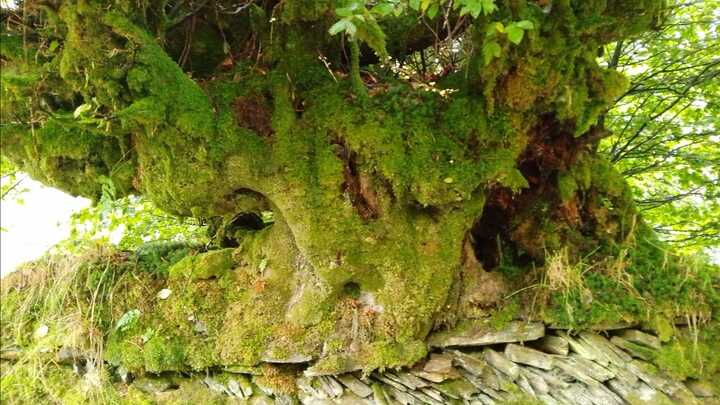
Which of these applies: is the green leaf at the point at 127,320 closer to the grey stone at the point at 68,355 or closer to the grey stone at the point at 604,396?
the grey stone at the point at 68,355

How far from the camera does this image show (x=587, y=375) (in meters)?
3.05

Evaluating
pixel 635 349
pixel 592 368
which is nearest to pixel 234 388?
pixel 592 368

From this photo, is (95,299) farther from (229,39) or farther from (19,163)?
(229,39)

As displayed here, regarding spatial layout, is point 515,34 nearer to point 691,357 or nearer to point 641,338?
point 641,338

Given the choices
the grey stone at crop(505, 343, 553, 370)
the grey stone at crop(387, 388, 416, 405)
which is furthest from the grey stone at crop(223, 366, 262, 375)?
the grey stone at crop(505, 343, 553, 370)

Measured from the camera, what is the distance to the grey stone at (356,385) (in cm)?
339

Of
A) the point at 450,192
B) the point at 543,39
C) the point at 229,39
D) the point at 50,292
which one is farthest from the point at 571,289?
the point at 50,292

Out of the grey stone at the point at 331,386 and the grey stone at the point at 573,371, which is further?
the grey stone at the point at 331,386

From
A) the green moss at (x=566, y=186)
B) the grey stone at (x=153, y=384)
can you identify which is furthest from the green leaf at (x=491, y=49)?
the grey stone at (x=153, y=384)

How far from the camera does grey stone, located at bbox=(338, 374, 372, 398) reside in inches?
133

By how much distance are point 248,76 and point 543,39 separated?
6.84ft

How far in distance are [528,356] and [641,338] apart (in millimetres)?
800

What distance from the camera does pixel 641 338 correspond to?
3109 millimetres

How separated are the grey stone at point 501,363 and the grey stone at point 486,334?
0.08 m
